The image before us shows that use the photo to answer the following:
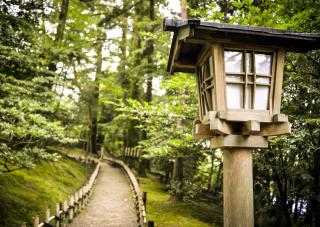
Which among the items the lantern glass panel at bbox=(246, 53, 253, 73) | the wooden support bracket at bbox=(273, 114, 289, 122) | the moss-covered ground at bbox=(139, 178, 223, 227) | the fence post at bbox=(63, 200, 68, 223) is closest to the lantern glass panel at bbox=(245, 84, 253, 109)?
the lantern glass panel at bbox=(246, 53, 253, 73)

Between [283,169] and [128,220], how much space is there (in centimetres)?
603

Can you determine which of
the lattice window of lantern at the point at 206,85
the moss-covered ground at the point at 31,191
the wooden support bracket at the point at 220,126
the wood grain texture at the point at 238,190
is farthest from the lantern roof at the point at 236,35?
the moss-covered ground at the point at 31,191

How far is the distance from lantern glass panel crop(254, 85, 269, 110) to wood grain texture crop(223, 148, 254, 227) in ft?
2.70

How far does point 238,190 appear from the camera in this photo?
4.95 m

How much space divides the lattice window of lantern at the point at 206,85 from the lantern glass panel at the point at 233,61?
0.30m

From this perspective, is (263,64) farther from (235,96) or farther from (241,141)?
(241,141)

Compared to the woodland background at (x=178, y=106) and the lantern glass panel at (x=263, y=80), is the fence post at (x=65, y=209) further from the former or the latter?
the lantern glass panel at (x=263, y=80)

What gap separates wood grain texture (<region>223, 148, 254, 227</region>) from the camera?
4.92 m

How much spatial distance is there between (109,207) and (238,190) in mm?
9131

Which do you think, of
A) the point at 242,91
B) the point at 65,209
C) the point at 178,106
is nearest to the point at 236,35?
the point at 242,91

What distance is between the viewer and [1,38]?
6953 millimetres

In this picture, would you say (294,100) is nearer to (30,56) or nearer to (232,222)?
(232,222)

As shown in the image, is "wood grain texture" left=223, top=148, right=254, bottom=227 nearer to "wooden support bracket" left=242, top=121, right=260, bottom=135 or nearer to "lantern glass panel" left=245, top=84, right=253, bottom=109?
"wooden support bracket" left=242, top=121, right=260, bottom=135

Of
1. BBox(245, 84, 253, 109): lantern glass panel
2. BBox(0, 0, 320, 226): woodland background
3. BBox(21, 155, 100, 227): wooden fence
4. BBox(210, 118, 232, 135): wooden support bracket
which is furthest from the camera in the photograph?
BBox(21, 155, 100, 227): wooden fence
